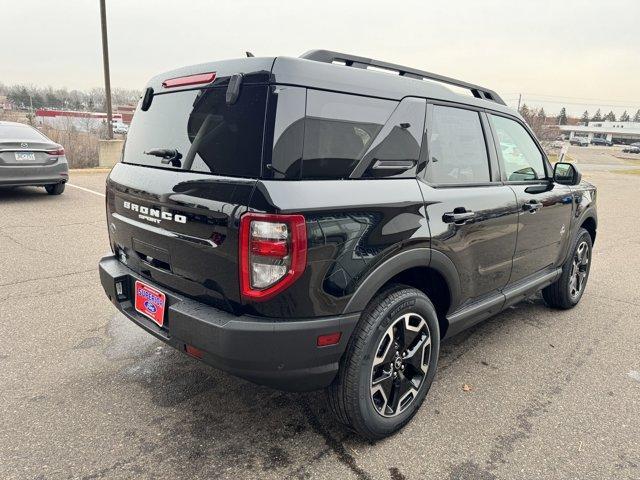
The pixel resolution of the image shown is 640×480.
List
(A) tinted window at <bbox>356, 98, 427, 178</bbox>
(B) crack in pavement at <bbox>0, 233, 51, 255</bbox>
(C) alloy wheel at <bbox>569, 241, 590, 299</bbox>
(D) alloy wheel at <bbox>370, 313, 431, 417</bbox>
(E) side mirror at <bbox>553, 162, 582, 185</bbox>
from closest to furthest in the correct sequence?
(A) tinted window at <bbox>356, 98, 427, 178</bbox>
(D) alloy wheel at <bbox>370, 313, 431, 417</bbox>
(E) side mirror at <bbox>553, 162, 582, 185</bbox>
(C) alloy wheel at <bbox>569, 241, 590, 299</bbox>
(B) crack in pavement at <bbox>0, 233, 51, 255</bbox>

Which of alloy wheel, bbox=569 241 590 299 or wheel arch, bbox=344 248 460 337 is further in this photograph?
alloy wheel, bbox=569 241 590 299

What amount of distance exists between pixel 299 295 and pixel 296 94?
884 millimetres

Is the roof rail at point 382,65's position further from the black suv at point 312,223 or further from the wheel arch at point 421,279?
the wheel arch at point 421,279

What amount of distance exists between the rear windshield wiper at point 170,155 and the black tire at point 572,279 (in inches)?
138

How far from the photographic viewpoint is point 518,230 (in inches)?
131

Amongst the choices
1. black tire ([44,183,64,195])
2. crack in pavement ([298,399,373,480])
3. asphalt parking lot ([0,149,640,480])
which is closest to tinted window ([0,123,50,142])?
black tire ([44,183,64,195])

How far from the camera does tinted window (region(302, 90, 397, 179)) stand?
208 cm

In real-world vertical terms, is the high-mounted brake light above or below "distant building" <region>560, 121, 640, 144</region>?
below

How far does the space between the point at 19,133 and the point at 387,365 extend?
8.45 m

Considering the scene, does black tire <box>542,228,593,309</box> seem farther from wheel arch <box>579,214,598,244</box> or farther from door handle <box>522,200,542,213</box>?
door handle <box>522,200,542,213</box>

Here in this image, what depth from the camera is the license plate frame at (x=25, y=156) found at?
7866 mm

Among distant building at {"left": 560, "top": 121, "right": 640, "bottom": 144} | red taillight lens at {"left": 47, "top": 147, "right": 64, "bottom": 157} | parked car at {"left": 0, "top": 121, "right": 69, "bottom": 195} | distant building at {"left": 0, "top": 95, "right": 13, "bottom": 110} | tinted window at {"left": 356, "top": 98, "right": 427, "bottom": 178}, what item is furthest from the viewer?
distant building at {"left": 560, "top": 121, "right": 640, "bottom": 144}

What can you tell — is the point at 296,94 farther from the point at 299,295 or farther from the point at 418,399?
the point at 418,399

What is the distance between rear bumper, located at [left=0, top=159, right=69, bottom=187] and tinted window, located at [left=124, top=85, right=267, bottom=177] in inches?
254
